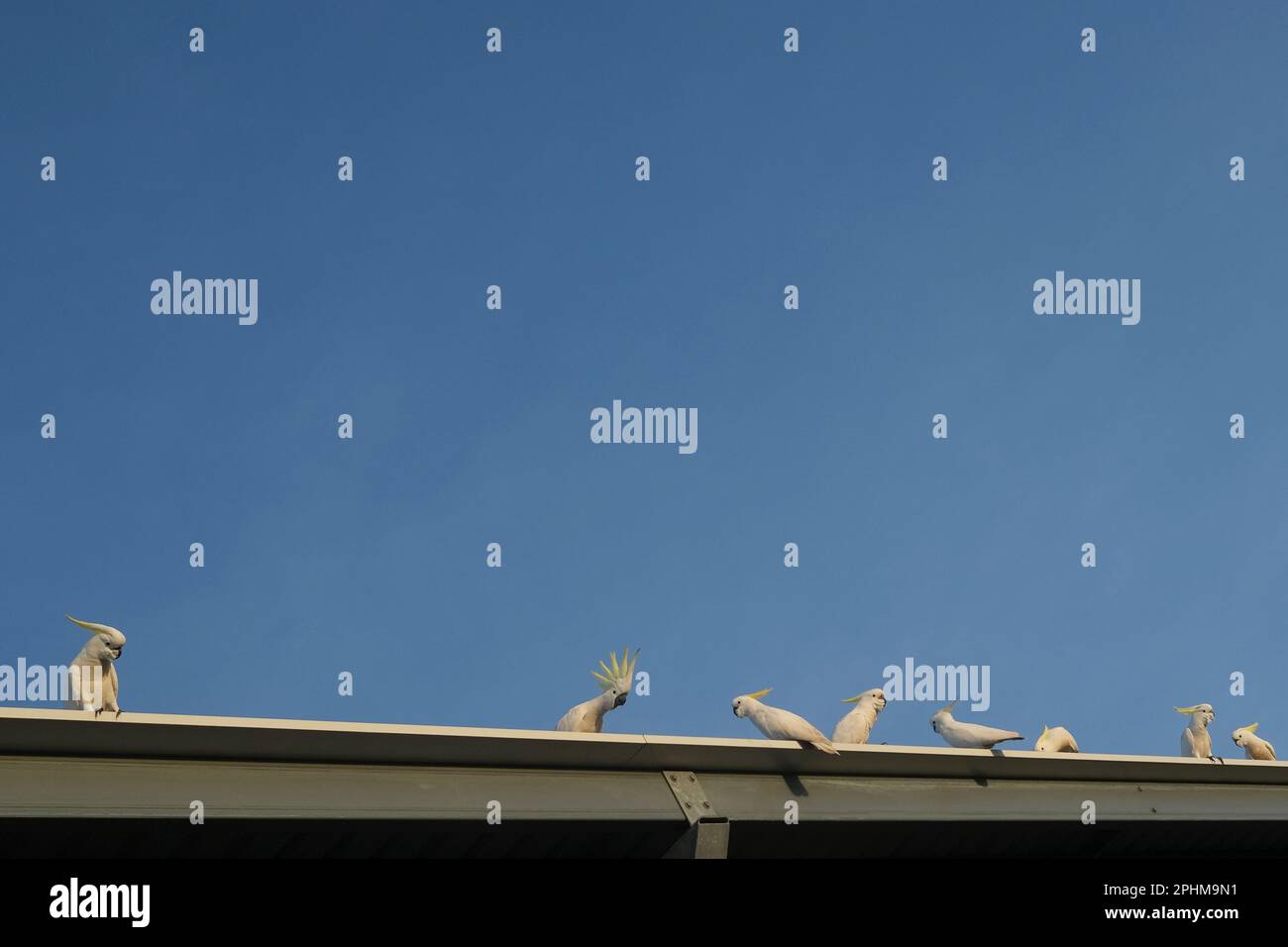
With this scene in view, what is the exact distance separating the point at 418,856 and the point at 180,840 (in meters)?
1.11

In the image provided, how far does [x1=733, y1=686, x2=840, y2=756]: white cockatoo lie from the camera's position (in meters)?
7.16

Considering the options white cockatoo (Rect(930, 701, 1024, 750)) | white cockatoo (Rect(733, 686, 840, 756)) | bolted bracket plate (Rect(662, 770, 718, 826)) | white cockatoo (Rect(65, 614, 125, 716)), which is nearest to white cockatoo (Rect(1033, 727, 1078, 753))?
white cockatoo (Rect(930, 701, 1024, 750))

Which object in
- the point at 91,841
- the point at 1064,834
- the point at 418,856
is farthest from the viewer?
the point at 1064,834

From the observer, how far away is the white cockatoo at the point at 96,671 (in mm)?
7438

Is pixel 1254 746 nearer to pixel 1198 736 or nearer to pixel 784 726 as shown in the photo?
pixel 1198 736

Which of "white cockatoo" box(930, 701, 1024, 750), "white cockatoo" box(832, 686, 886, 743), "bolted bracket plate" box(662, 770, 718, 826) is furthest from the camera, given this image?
"white cockatoo" box(832, 686, 886, 743)

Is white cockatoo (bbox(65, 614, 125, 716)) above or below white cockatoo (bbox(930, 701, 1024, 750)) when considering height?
above

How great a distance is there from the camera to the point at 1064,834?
25.2ft

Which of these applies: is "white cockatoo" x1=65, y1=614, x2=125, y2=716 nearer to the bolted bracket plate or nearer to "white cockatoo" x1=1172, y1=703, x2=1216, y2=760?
the bolted bracket plate

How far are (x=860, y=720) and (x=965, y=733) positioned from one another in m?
1.39

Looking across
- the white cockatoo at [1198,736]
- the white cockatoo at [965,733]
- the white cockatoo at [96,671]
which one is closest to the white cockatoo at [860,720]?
the white cockatoo at [965,733]

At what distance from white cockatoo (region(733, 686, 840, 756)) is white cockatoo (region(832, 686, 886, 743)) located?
110cm
